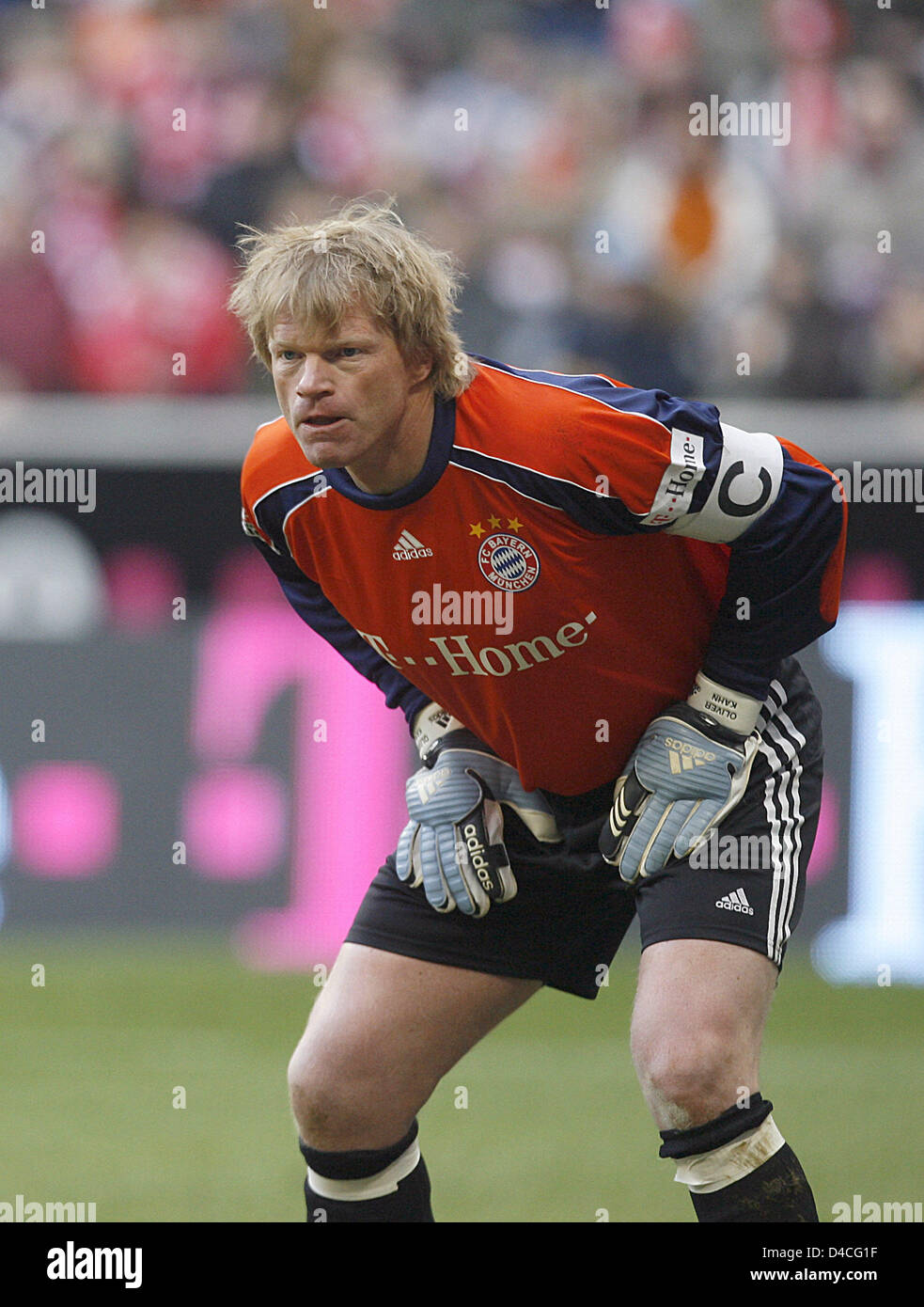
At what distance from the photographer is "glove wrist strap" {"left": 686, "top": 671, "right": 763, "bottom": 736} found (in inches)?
139

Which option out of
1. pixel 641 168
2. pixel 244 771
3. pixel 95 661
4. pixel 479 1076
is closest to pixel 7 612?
pixel 95 661

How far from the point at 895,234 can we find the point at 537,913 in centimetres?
711

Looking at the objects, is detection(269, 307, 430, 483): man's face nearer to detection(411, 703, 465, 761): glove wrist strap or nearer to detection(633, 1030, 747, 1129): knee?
detection(411, 703, 465, 761): glove wrist strap

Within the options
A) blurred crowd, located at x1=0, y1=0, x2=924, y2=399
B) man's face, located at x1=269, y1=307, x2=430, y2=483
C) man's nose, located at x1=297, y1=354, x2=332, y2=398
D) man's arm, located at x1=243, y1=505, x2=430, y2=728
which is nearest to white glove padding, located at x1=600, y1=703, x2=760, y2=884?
man's arm, located at x1=243, y1=505, x2=430, y2=728

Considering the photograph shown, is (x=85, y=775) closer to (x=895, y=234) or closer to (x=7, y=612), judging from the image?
(x=7, y=612)

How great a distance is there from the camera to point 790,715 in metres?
3.72

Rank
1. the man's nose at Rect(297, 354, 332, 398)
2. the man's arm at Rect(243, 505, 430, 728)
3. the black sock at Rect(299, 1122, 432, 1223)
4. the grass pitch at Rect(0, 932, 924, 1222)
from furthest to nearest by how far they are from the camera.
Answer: the grass pitch at Rect(0, 932, 924, 1222) < the man's arm at Rect(243, 505, 430, 728) < the black sock at Rect(299, 1122, 432, 1223) < the man's nose at Rect(297, 354, 332, 398)

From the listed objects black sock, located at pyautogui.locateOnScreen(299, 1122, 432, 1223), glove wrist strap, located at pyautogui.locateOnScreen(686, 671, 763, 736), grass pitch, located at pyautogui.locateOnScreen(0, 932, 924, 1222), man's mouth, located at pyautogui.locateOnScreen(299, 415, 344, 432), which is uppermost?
man's mouth, located at pyautogui.locateOnScreen(299, 415, 344, 432)

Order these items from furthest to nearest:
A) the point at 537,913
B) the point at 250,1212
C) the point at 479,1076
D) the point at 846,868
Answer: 1. the point at 846,868
2. the point at 479,1076
3. the point at 250,1212
4. the point at 537,913

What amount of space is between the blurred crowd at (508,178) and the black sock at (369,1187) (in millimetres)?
5656

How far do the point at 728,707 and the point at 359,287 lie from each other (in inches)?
43.4

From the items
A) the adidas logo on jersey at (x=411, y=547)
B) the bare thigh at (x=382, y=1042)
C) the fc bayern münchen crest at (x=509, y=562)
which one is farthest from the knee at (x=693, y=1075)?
the adidas logo on jersey at (x=411, y=547)

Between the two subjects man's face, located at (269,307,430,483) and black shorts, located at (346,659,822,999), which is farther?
black shorts, located at (346,659,822,999)

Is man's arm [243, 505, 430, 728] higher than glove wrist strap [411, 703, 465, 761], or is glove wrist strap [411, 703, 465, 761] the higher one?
man's arm [243, 505, 430, 728]
